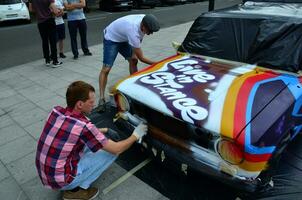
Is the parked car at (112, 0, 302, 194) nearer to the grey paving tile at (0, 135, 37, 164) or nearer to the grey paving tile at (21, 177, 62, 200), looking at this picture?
the grey paving tile at (21, 177, 62, 200)

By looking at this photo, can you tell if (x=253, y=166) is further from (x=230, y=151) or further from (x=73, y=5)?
(x=73, y=5)

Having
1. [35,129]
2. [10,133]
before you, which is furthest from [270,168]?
[10,133]

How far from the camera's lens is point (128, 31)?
4.10 meters

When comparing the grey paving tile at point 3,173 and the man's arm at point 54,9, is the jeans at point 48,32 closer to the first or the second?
the man's arm at point 54,9

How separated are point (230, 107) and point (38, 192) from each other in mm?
2058

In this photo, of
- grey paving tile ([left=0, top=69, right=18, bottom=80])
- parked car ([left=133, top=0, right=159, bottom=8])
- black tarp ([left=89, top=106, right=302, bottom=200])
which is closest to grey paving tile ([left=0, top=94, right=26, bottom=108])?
grey paving tile ([left=0, top=69, right=18, bottom=80])

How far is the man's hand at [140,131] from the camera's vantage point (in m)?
2.81

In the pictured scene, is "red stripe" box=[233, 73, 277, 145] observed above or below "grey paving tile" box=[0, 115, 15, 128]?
above

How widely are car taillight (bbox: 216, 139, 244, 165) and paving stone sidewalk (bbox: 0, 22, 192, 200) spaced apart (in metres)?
0.87

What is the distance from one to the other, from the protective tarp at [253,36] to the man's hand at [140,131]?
1.31 metres

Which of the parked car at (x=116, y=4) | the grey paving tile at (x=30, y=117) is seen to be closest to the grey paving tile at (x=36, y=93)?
the grey paving tile at (x=30, y=117)

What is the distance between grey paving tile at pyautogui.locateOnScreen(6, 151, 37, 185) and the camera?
3.29 m

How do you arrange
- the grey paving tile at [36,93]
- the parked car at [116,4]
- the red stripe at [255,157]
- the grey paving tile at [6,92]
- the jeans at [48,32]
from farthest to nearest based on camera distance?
the parked car at [116,4] < the jeans at [48,32] < the grey paving tile at [6,92] < the grey paving tile at [36,93] < the red stripe at [255,157]

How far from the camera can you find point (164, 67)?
344cm
